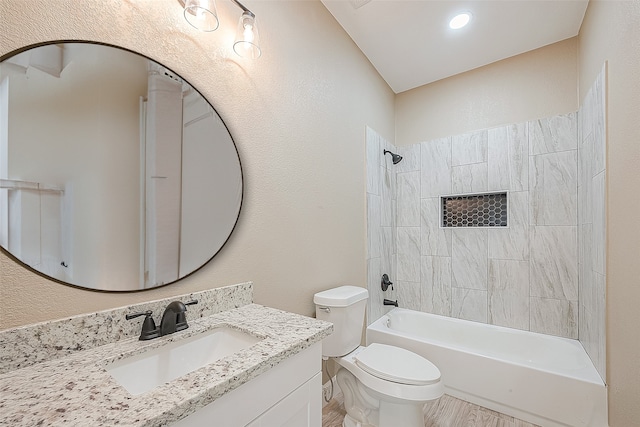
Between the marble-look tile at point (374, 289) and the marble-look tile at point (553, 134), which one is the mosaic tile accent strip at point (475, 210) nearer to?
the marble-look tile at point (553, 134)

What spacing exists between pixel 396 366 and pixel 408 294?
138 centimetres

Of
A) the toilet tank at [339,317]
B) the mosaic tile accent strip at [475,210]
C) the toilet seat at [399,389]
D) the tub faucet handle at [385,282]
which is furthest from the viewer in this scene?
the tub faucet handle at [385,282]

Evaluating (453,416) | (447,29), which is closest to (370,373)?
(453,416)

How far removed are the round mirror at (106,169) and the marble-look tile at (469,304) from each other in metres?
2.27

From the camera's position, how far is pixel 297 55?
160cm

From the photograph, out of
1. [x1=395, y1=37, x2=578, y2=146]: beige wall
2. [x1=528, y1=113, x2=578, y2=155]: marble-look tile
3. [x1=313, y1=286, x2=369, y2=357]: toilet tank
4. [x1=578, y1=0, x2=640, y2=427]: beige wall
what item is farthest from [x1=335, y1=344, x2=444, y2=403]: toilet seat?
[x1=395, y1=37, x2=578, y2=146]: beige wall

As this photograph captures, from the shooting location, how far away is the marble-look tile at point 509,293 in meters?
2.24

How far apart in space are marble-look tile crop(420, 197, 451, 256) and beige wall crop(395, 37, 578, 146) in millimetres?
692

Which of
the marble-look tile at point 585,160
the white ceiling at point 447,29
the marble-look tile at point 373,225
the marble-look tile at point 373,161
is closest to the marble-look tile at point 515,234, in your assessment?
the marble-look tile at point 585,160

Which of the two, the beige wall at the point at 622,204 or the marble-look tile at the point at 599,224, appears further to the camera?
the marble-look tile at the point at 599,224

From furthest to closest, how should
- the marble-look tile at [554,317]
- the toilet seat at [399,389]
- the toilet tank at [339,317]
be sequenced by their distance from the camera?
the marble-look tile at [554,317]
the toilet tank at [339,317]
the toilet seat at [399,389]

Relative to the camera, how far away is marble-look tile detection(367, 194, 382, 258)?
2.31m

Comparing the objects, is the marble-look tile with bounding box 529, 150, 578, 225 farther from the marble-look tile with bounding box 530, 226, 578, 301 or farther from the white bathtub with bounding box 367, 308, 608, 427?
the white bathtub with bounding box 367, 308, 608, 427

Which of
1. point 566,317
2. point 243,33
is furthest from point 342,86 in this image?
point 566,317
